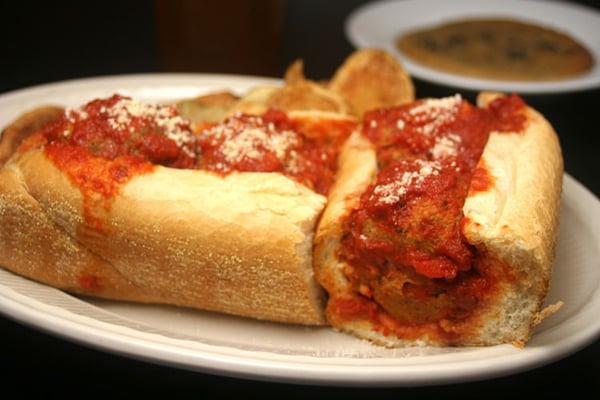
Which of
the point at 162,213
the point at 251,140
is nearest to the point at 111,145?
the point at 162,213

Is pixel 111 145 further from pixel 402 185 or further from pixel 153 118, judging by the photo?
pixel 402 185

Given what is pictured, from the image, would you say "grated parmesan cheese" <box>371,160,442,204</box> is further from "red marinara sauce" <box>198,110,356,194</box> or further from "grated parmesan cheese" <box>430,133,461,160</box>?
"red marinara sauce" <box>198,110,356,194</box>

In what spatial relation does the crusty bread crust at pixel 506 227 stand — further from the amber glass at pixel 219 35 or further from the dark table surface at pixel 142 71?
→ the amber glass at pixel 219 35

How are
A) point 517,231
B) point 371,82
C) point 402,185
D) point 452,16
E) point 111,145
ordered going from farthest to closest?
point 452,16, point 371,82, point 111,145, point 402,185, point 517,231

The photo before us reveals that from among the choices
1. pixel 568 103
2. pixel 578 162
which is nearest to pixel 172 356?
pixel 578 162

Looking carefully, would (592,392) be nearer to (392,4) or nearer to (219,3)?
(219,3)

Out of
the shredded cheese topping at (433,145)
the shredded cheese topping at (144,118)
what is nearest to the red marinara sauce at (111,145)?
the shredded cheese topping at (144,118)
